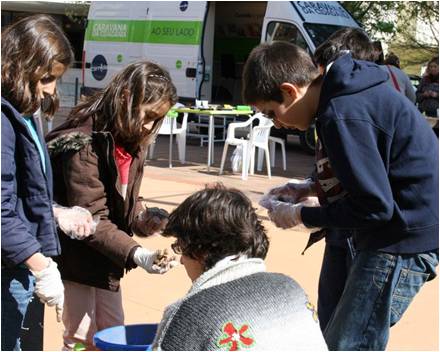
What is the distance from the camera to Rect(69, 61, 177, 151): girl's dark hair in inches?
127

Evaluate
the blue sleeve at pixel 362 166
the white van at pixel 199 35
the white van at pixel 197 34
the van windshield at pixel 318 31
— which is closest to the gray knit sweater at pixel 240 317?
the blue sleeve at pixel 362 166

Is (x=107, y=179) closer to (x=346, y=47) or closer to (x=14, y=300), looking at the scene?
(x=14, y=300)

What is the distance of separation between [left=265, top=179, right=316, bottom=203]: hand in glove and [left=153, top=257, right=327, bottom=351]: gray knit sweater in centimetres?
112

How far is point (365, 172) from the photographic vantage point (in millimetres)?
2760

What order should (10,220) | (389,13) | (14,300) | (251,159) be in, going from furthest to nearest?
(389,13)
(251,159)
(14,300)
(10,220)

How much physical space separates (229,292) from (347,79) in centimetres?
99

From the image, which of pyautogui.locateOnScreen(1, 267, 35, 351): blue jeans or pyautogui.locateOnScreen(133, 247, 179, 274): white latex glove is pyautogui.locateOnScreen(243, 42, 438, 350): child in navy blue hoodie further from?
pyautogui.locateOnScreen(1, 267, 35, 351): blue jeans

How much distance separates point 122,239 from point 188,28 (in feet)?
43.5

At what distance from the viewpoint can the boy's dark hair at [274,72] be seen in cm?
298

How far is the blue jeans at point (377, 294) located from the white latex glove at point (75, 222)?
1.01 metres

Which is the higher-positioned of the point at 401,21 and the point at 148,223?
the point at 148,223

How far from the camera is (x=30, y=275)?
2.91 m

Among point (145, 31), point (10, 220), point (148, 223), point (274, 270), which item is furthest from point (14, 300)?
point (145, 31)

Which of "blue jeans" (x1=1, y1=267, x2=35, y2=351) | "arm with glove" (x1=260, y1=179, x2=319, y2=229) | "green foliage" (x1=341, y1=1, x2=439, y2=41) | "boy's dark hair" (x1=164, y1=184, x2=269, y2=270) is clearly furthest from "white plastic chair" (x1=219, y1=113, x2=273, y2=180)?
"green foliage" (x1=341, y1=1, x2=439, y2=41)
